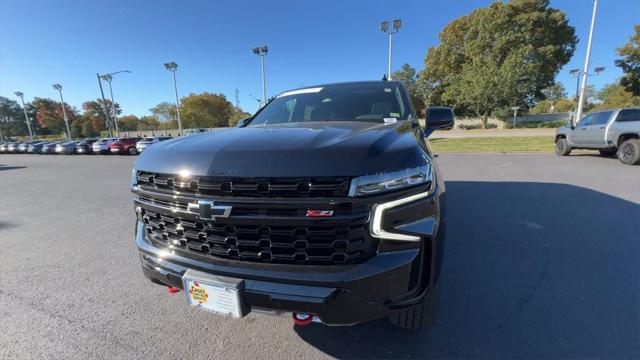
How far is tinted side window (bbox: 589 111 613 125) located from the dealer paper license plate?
12082 mm

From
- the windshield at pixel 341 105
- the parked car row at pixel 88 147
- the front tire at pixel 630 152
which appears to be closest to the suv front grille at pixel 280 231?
the windshield at pixel 341 105

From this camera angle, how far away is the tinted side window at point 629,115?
26.8 ft

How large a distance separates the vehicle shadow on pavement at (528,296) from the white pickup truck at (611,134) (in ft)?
19.7

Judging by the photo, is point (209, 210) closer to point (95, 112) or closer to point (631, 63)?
point (631, 63)

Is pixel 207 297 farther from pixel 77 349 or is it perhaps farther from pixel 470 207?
pixel 470 207

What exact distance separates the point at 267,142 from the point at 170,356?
156 cm

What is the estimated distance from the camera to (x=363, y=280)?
133 centimetres

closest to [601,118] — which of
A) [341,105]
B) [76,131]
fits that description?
[341,105]

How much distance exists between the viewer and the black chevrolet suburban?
1.33m

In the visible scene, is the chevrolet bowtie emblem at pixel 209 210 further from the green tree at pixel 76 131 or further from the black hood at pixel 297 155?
the green tree at pixel 76 131

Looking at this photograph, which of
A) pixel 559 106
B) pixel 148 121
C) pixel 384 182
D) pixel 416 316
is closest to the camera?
pixel 384 182

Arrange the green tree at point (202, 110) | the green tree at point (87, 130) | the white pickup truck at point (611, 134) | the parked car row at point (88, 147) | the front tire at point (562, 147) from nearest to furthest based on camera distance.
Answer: the white pickup truck at point (611, 134) < the front tire at point (562, 147) < the parked car row at point (88, 147) < the green tree at point (202, 110) < the green tree at point (87, 130)

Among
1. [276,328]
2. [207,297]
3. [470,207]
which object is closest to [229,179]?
[207,297]

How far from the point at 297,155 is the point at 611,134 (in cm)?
1158
